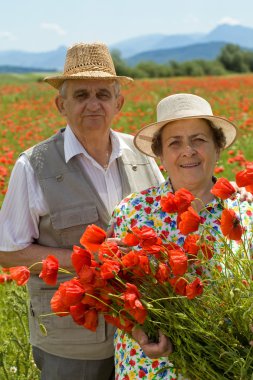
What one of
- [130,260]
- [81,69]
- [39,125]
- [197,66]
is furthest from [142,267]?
[197,66]

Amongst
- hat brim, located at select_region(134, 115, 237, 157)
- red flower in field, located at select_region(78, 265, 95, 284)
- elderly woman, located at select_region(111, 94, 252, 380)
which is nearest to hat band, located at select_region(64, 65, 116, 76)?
hat brim, located at select_region(134, 115, 237, 157)

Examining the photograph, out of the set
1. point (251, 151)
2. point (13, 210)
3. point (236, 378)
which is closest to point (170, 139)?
point (13, 210)

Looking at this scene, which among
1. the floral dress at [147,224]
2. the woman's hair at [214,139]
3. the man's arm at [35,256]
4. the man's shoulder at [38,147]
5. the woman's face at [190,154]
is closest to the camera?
the floral dress at [147,224]

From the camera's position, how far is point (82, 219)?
2.75 metres

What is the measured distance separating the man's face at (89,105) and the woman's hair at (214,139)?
0.39m

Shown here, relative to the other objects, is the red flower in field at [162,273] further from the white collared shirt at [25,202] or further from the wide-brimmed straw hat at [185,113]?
the white collared shirt at [25,202]

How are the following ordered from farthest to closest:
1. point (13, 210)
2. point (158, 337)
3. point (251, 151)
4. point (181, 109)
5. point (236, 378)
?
point (251, 151) < point (13, 210) < point (181, 109) < point (158, 337) < point (236, 378)

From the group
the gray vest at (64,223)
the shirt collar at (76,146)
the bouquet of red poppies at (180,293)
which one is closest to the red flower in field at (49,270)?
the bouquet of red poppies at (180,293)

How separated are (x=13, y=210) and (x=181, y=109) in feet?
2.70

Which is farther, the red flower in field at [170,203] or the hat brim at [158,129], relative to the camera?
the hat brim at [158,129]

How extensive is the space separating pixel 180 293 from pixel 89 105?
132 centimetres

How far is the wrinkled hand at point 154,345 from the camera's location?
1.78m

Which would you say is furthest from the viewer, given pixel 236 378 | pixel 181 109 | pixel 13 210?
pixel 13 210

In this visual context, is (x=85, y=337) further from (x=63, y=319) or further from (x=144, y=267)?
(x=144, y=267)
